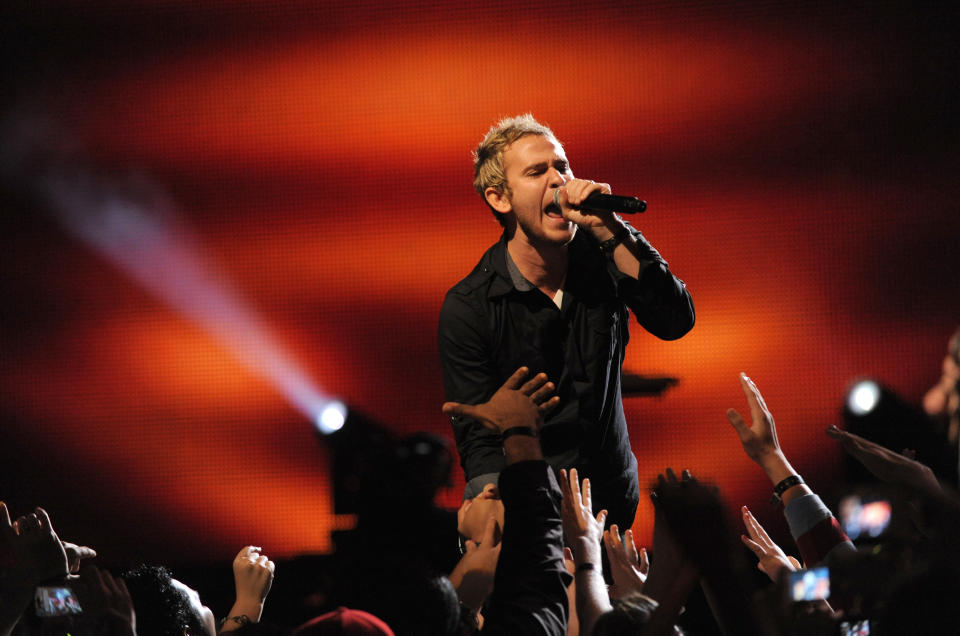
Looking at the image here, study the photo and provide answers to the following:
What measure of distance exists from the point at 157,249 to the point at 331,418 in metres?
1.07

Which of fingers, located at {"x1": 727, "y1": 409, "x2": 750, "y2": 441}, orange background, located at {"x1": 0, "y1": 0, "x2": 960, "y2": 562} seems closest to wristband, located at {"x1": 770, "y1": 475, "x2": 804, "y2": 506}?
fingers, located at {"x1": 727, "y1": 409, "x2": 750, "y2": 441}

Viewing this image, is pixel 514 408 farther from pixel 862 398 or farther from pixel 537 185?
pixel 862 398

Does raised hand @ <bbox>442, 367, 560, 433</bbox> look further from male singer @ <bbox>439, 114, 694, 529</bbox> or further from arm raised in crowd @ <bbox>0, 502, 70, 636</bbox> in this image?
arm raised in crowd @ <bbox>0, 502, 70, 636</bbox>

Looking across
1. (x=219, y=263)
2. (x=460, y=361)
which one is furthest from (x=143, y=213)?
(x=460, y=361)

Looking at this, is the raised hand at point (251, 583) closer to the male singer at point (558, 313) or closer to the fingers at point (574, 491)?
the male singer at point (558, 313)

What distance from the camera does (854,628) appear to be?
136 cm

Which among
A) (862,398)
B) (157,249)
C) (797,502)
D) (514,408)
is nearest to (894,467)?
(797,502)

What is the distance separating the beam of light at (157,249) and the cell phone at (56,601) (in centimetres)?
227

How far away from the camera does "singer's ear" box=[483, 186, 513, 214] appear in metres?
2.69

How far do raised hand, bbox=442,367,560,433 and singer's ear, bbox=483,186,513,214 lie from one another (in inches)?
38.2

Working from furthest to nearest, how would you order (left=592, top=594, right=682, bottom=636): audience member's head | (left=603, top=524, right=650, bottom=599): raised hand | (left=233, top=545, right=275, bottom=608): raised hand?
1. (left=233, top=545, right=275, bottom=608): raised hand
2. (left=603, top=524, right=650, bottom=599): raised hand
3. (left=592, top=594, right=682, bottom=636): audience member's head

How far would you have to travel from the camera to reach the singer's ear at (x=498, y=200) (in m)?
2.69

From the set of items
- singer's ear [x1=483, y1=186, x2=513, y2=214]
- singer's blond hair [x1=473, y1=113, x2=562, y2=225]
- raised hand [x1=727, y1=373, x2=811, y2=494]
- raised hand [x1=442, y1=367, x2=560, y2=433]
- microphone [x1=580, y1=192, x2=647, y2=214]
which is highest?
singer's blond hair [x1=473, y1=113, x2=562, y2=225]

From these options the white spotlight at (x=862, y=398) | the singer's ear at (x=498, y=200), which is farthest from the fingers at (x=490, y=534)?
the white spotlight at (x=862, y=398)
